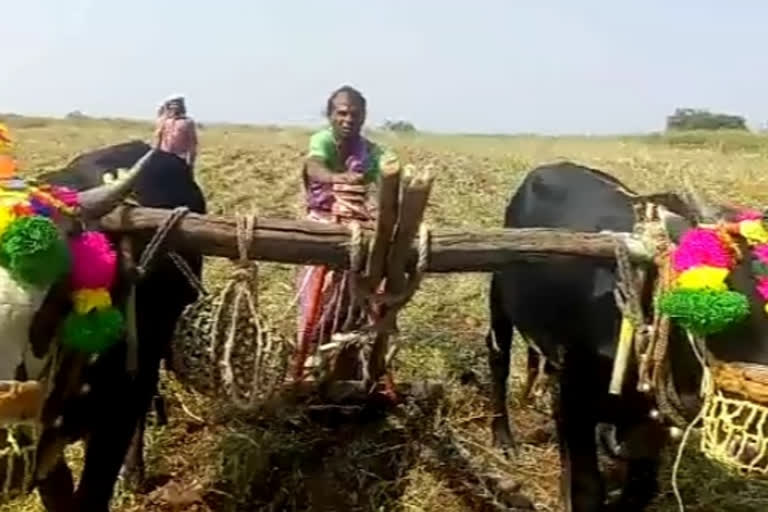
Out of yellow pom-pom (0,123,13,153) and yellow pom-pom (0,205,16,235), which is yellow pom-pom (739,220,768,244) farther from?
yellow pom-pom (0,123,13,153)

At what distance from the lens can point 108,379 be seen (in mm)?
4699

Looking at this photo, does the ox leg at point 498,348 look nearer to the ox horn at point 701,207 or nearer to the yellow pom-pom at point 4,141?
the ox horn at point 701,207

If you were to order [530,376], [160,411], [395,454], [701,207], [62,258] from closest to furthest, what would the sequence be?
1. [62,258]
2. [701,207]
3. [395,454]
4. [160,411]
5. [530,376]

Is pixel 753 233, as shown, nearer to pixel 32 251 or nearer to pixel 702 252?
pixel 702 252

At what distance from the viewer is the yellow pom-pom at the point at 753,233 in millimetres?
4195

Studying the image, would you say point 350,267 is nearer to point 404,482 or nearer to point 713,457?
point 713,457

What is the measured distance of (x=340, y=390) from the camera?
6.18m

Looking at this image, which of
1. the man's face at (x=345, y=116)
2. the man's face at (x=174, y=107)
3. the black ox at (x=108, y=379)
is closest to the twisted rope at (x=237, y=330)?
the black ox at (x=108, y=379)

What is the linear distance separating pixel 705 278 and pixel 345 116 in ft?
9.02

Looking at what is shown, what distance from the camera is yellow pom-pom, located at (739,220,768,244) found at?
4195 mm

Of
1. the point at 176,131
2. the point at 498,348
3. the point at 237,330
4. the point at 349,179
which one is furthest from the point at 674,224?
the point at 176,131

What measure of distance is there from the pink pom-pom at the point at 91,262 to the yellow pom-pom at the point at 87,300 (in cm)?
2

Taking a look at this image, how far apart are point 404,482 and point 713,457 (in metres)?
2.19

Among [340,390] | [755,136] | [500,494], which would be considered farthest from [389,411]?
[755,136]
